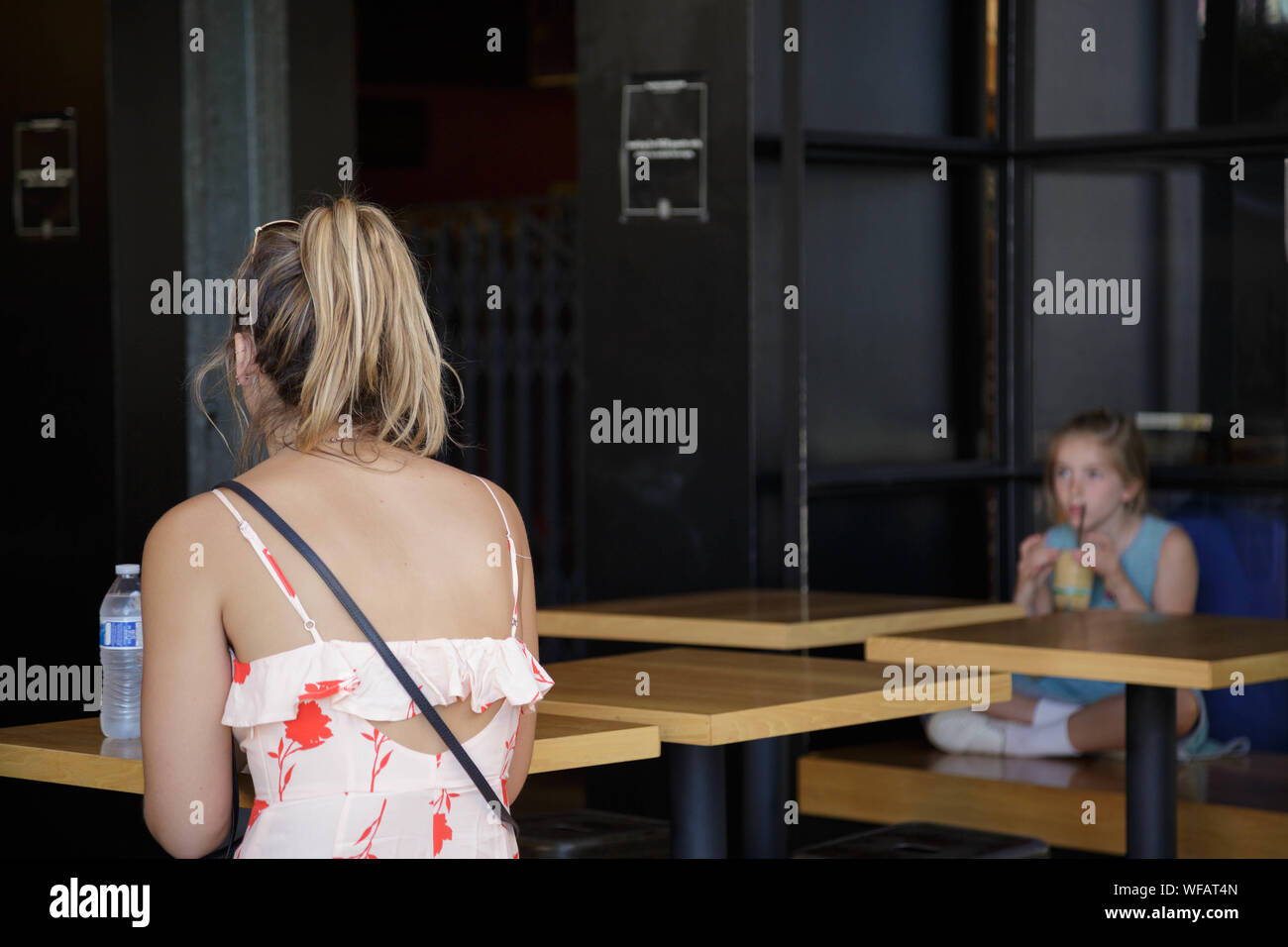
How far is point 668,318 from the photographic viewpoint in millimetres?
4531

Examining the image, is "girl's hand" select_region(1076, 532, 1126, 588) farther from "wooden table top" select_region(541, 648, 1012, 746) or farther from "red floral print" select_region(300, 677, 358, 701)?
"red floral print" select_region(300, 677, 358, 701)

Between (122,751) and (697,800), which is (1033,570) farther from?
(122,751)

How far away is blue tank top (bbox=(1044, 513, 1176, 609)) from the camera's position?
13.9ft

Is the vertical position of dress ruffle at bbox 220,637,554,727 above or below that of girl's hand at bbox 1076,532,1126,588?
above

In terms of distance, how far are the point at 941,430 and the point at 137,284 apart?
219 cm

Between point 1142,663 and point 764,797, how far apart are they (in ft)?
2.45

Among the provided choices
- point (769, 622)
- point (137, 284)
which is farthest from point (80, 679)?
point (769, 622)

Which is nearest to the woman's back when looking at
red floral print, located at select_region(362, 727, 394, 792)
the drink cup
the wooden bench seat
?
red floral print, located at select_region(362, 727, 394, 792)

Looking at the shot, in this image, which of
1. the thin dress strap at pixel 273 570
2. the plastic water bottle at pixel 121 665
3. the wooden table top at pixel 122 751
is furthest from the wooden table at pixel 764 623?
the thin dress strap at pixel 273 570

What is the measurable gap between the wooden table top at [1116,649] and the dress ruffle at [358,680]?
1.35m

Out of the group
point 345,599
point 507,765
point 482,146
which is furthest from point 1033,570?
point 482,146

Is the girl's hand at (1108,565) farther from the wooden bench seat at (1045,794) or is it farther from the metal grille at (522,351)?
the metal grille at (522,351)

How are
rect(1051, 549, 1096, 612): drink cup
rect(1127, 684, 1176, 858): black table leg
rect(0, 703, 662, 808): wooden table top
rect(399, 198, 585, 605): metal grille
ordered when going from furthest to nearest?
rect(399, 198, 585, 605): metal grille → rect(1051, 549, 1096, 612): drink cup → rect(1127, 684, 1176, 858): black table leg → rect(0, 703, 662, 808): wooden table top

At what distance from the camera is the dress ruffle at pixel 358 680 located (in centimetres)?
188
